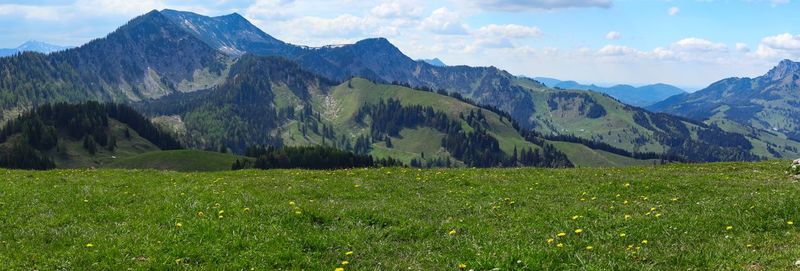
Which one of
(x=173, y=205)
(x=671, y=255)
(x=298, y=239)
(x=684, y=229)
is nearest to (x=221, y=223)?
(x=298, y=239)

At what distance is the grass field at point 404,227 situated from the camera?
15.5m

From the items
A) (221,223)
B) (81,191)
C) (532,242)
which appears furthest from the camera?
(81,191)

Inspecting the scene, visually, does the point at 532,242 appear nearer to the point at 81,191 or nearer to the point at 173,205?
the point at 173,205

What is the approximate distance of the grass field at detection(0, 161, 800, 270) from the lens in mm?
15492

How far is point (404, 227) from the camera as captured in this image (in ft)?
64.1

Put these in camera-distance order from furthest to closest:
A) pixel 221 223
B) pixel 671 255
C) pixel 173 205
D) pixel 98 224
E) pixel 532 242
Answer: pixel 173 205
pixel 98 224
pixel 221 223
pixel 532 242
pixel 671 255

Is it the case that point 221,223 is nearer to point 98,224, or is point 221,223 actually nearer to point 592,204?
point 98,224

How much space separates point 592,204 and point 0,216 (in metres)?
24.4

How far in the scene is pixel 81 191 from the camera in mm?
26922

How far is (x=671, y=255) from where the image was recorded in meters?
15.2

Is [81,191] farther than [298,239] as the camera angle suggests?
Yes

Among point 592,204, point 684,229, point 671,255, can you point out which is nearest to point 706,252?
point 671,255

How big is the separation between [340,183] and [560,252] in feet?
58.0

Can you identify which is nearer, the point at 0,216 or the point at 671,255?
the point at 671,255
